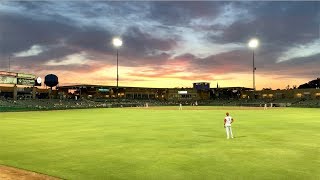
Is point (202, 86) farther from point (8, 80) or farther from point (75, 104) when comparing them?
point (8, 80)

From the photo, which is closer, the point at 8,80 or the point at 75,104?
the point at 8,80

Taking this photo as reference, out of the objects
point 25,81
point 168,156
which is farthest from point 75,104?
point 168,156

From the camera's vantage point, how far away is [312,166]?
12.6 metres

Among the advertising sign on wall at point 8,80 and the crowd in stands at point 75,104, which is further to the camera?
the advertising sign on wall at point 8,80

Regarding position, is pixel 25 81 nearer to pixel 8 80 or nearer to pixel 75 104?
pixel 8 80

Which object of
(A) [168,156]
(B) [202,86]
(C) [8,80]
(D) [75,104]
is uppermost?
(B) [202,86]

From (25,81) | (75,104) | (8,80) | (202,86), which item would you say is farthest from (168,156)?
(202,86)

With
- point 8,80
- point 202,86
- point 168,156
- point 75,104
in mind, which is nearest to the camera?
point 168,156

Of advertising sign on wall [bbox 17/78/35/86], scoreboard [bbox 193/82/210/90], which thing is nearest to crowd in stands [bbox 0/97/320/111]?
advertising sign on wall [bbox 17/78/35/86]

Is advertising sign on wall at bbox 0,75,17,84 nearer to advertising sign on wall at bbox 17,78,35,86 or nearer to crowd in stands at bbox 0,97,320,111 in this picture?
advertising sign on wall at bbox 17,78,35,86

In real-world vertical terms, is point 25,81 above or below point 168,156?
above

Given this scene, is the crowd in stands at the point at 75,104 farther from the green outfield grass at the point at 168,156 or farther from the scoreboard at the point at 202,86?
the green outfield grass at the point at 168,156

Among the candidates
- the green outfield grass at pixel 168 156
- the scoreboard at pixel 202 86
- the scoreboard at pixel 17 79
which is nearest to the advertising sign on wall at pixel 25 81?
the scoreboard at pixel 17 79

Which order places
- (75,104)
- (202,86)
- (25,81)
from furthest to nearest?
(202,86)
(75,104)
(25,81)
